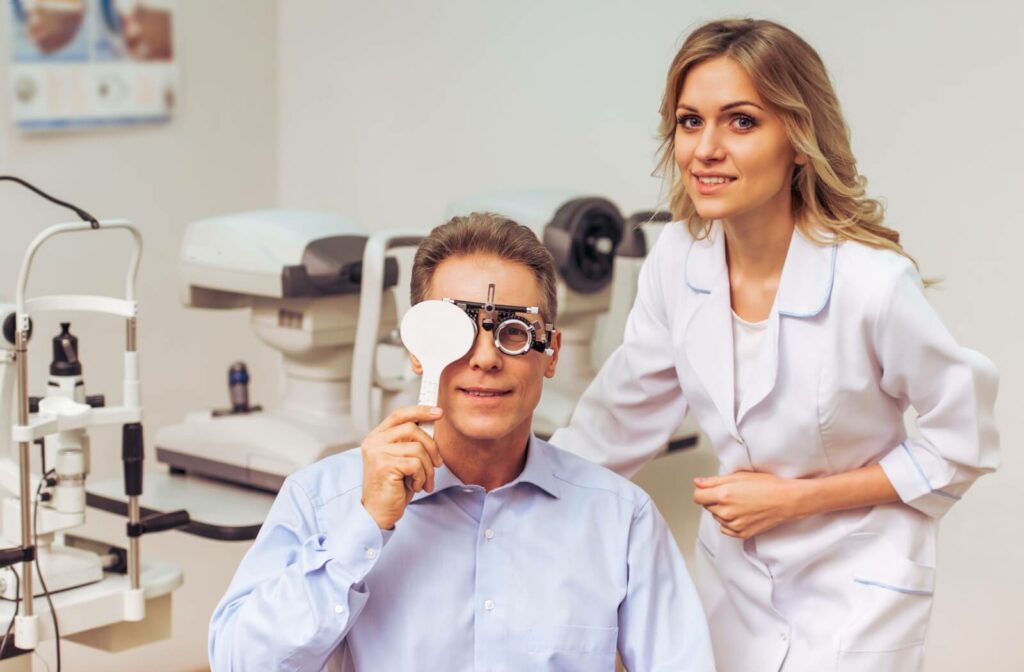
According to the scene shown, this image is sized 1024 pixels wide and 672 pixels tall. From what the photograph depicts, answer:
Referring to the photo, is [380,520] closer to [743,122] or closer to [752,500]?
[752,500]

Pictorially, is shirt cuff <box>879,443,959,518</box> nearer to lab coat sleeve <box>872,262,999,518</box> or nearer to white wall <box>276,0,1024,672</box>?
lab coat sleeve <box>872,262,999,518</box>

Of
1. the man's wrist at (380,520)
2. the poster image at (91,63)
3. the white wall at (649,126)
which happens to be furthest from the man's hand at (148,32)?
the man's wrist at (380,520)

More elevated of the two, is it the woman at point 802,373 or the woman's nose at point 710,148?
the woman's nose at point 710,148

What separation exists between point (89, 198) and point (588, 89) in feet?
4.74

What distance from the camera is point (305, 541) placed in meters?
1.44

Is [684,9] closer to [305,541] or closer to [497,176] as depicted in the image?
[497,176]

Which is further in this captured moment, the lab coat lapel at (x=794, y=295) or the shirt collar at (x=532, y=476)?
the lab coat lapel at (x=794, y=295)

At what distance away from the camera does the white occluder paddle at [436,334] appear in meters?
1.40

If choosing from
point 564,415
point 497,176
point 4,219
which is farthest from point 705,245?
point 4,219

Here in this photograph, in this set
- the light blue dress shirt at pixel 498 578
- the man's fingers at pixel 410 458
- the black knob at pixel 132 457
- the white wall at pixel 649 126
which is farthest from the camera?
the white wall at pixel 649 126

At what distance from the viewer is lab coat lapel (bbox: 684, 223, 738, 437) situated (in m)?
1.70

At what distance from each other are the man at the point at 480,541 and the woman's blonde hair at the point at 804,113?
13.5 inches

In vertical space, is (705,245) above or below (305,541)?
above

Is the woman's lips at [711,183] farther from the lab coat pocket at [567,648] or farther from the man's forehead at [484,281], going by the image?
the lab coat pocket at [567,648]
